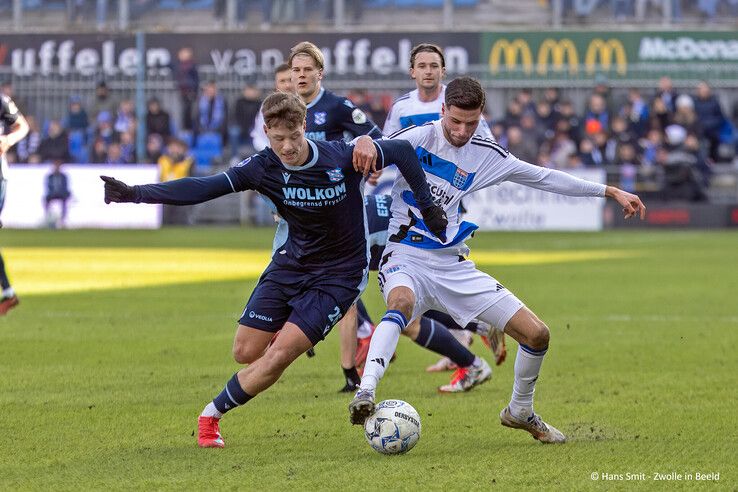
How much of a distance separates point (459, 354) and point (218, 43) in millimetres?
23647

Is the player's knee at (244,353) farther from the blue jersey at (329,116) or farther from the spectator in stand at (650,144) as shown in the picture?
the spectator in stand at (650,144)

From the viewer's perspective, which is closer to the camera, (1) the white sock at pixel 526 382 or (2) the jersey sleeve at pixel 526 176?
(1) the white sock at pixel 526 382

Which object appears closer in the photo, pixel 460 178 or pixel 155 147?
pixel 460 178

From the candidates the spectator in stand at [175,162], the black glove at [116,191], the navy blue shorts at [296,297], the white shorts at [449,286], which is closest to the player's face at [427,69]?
the white shorts at [449,286]

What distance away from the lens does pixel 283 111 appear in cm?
651

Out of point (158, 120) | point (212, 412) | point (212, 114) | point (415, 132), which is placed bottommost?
point (158, 120)

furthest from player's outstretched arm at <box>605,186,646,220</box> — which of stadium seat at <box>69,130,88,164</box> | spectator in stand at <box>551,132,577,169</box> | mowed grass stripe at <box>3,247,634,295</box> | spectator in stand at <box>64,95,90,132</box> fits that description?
spectator in stand at <box>64,95,90,132</box>

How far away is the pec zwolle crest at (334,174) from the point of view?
6.85 meters

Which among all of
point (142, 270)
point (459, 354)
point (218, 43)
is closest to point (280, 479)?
point (459, 354)

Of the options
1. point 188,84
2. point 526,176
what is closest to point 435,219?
point 526,176

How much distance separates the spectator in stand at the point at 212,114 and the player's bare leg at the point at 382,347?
23.4 meters

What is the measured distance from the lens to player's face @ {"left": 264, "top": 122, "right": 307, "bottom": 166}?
6590mm

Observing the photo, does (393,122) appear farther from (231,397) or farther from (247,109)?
(247,109)

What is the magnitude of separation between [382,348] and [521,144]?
22253 millimetres
